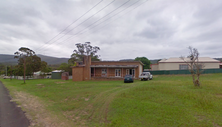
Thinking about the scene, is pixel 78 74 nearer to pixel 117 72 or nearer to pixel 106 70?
pixel 106 70

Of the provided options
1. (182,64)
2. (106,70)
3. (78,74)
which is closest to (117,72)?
(106,70)

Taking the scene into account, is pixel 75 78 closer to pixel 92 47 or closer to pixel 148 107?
pixel 148 107

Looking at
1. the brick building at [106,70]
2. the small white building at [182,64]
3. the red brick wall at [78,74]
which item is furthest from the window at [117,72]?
the small white building at [182,64]

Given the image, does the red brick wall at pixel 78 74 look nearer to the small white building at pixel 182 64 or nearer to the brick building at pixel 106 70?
the brick building at pixel 106 70

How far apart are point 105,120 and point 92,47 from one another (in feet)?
182

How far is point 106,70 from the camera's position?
106ft

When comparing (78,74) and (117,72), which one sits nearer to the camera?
(78,74)

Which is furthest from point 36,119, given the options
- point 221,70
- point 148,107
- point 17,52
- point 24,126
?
point 17,52

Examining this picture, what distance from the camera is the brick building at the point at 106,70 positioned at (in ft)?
99.4

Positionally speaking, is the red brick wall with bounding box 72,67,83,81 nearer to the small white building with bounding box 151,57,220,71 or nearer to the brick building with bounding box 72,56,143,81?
the brick building with bounding box 72,56,143,81

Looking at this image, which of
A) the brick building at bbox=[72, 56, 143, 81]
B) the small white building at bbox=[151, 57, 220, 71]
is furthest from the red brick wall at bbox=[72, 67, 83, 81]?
the small white building at bbox=[151, 57, 220, 71]

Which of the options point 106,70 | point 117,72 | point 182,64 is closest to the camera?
point 117,72

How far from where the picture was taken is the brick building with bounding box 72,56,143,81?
30.3m

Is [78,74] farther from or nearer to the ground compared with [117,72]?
nearer to the ground
